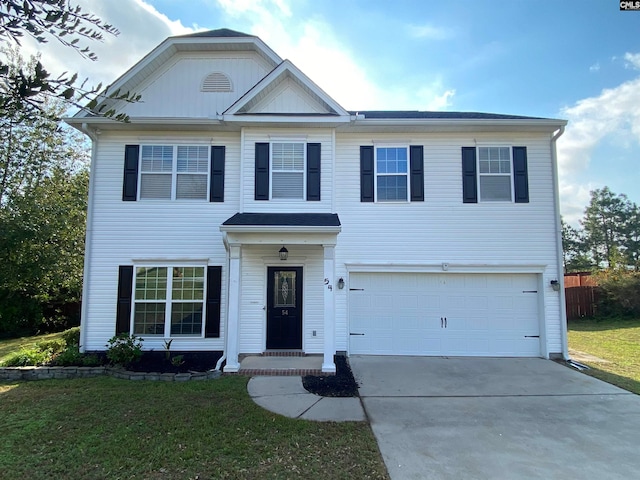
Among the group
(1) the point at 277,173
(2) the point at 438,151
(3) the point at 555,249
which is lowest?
(3) the point at 555,249

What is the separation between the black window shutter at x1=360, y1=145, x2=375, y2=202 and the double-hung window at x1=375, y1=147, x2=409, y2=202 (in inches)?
6.4

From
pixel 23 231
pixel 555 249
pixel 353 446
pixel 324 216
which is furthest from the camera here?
pixel 23 231

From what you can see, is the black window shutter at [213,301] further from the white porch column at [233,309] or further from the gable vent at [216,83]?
the gable vent at [216,83]

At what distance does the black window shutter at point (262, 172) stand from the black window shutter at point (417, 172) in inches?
144

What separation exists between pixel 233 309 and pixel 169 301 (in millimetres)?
2190

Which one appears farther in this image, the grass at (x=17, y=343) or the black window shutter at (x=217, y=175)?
the grass at (x=17, y=343)

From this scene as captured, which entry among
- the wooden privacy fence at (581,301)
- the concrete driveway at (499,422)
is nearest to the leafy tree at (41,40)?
the concrete driveway at (499,422)

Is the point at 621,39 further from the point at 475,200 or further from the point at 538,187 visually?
the point at 475,200

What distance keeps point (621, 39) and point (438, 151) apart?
18.0 feet

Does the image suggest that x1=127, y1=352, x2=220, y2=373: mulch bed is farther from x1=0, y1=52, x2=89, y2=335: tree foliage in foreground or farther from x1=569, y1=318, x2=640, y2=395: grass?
x1=569, y1=318, x2=640, y2=395: grass

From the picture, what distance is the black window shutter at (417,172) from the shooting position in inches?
346

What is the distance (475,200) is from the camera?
878 centimetres

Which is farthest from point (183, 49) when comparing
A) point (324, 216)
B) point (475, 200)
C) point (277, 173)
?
point (475, 200)

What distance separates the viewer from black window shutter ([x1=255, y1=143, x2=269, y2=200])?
8.49 meters
